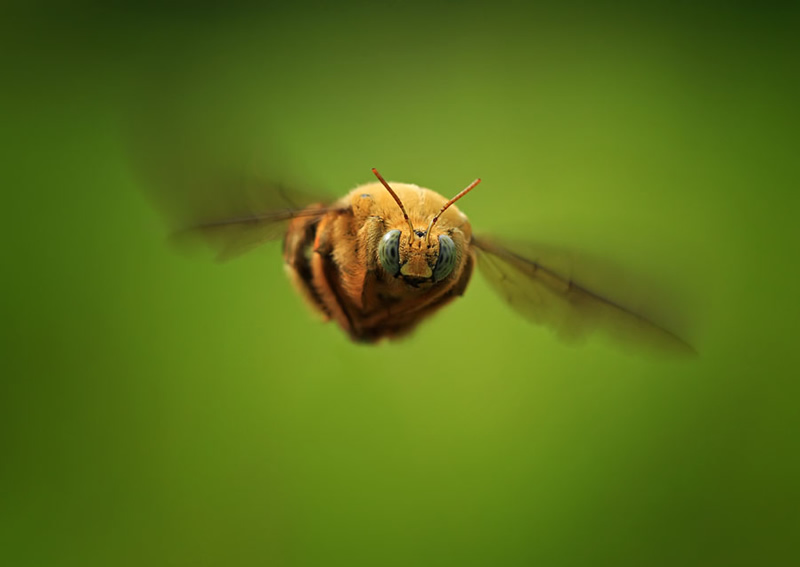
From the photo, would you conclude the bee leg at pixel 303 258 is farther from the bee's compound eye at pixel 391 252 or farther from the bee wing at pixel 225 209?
the bee's compound eye at pixel 391 252

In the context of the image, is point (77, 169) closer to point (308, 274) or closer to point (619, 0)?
point (308, 274)

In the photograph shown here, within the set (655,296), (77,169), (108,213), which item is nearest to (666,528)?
(655,296)

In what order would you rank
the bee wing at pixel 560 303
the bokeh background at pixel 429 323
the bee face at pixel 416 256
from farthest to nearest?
the bokeh background at pixel 429 323 → the bee wing at pixel 560 303 → the bee face at pixel 416 256

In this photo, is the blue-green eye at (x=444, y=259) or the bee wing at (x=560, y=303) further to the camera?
the bee wing at (x=560, y=303)

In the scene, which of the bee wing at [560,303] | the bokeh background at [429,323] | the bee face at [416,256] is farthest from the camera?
the bokeh background at [429,323]

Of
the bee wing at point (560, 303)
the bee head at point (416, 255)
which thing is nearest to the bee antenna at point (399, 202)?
the bee head at point (416, 255)

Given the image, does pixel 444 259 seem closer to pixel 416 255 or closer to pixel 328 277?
pixel 416 255
